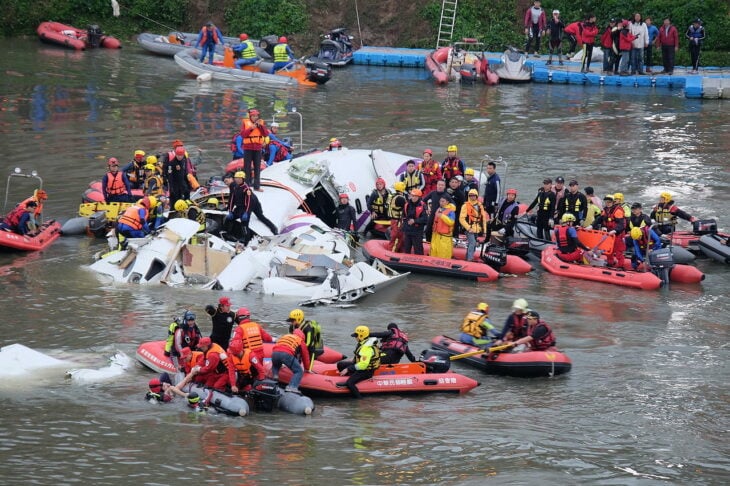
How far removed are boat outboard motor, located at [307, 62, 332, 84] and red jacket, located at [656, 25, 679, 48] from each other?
35.6 feet

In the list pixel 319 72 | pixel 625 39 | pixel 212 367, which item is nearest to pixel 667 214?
pixel 212 367

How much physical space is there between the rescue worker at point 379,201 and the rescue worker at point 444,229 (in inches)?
75.5

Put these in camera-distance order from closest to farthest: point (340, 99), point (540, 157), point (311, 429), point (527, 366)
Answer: point (311, 429) < point (527, 366) < point (540, 157) < point (340, 99)

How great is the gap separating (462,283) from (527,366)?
4.79 meters

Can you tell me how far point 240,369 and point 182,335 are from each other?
3.41 ft

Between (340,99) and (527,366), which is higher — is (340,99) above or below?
above

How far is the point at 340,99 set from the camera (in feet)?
122

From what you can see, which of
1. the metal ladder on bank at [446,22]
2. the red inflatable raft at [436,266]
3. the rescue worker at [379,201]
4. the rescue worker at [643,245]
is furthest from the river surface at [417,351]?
the metal ladder on bank at [446,22]

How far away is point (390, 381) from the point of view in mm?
15531

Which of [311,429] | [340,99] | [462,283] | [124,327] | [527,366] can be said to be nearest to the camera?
[311,429]

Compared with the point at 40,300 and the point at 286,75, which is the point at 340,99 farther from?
the point at 40,300

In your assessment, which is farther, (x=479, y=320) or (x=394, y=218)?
(x=394, y=218)

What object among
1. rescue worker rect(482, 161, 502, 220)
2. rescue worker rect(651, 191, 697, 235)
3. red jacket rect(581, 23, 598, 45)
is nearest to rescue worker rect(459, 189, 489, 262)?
rescue worker rect(482, 161, 502, 220)

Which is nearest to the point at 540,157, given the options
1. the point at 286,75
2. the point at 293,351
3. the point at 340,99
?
the point at 340,99
